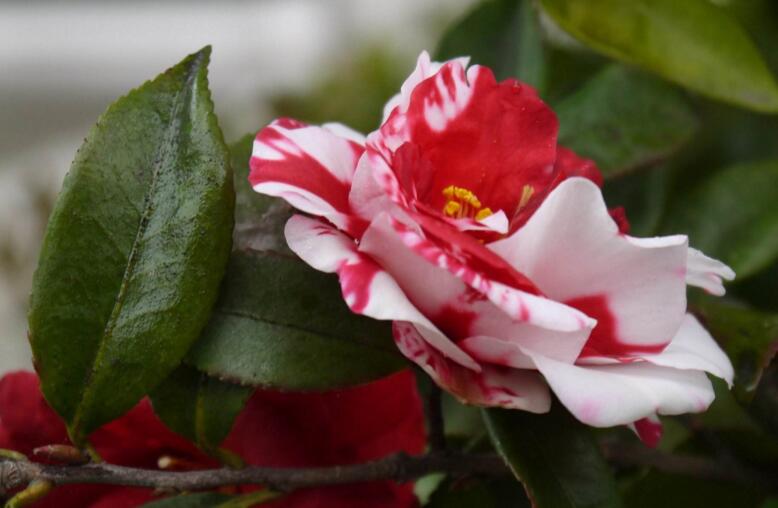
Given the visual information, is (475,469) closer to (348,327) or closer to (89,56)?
(348,327)

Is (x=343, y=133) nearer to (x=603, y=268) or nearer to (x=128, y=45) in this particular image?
(x=603, y=268)

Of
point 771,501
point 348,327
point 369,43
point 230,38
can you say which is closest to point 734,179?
point 771,501

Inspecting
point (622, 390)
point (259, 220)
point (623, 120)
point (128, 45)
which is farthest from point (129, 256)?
point (128, 45)

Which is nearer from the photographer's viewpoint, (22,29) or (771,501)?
(771,501)

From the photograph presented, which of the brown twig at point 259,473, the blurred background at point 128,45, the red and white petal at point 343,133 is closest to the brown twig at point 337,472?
the brown twig at point 259,473

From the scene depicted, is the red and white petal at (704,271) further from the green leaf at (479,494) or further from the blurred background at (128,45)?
the blurred background at (128,45)
